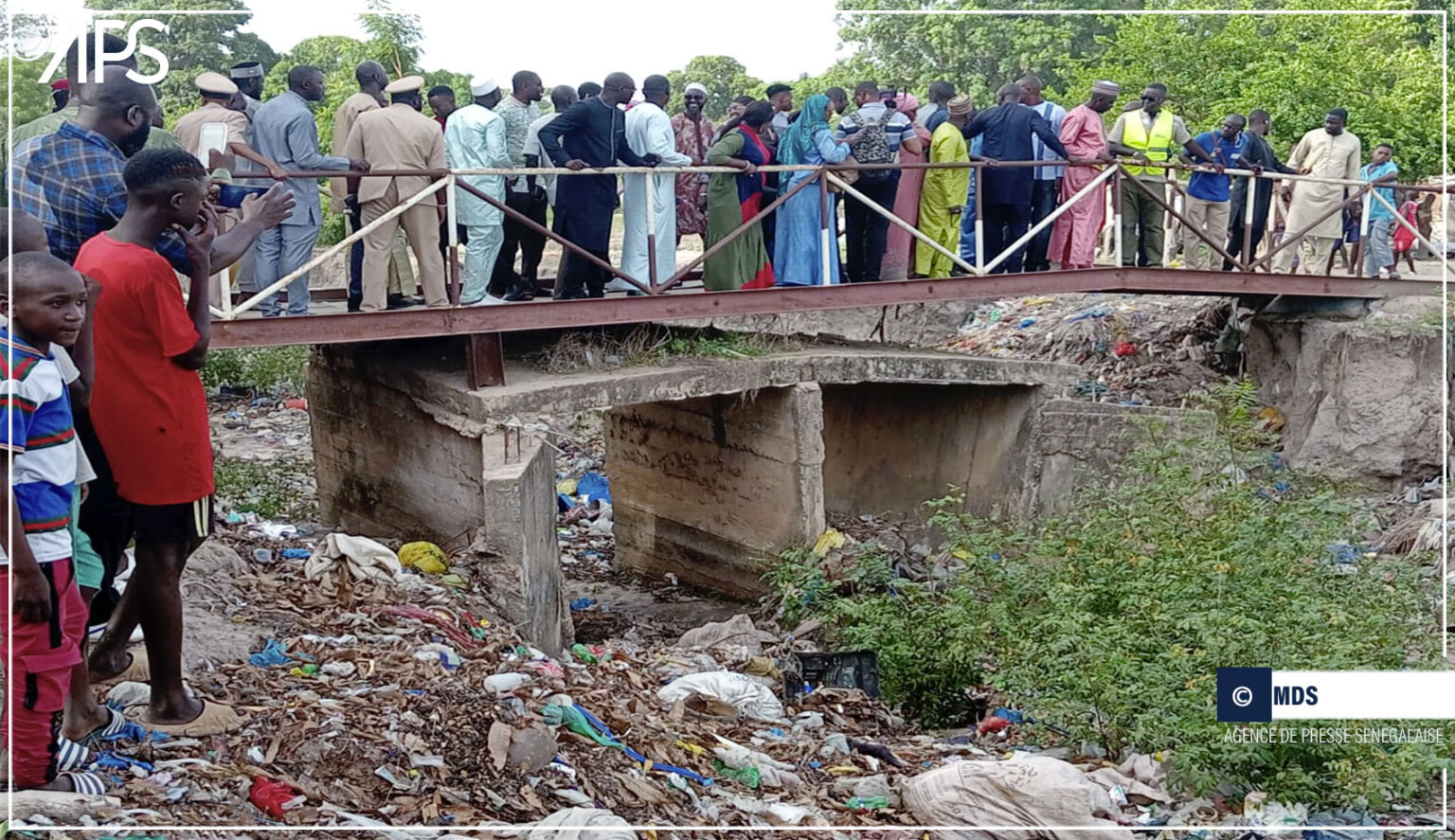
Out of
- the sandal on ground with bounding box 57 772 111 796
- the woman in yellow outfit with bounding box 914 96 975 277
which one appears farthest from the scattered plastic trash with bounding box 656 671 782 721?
the woman in yellow outfit with bounding box 914 96 975 277

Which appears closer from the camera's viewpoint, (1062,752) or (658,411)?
(1062,752)

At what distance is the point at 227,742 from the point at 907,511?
22.8 ft

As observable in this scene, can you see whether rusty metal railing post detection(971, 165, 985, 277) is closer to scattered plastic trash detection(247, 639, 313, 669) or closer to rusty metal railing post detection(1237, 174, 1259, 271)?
rusty metal railing post detection(1237, 174, 1259, 271)

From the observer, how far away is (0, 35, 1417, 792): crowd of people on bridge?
12.5 feet

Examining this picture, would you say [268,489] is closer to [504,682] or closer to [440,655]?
[440,655]

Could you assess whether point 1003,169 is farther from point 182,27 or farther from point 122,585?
point 182,27

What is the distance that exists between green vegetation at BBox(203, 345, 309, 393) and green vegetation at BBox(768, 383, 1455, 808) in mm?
8198

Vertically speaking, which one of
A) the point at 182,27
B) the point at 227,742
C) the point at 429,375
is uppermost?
the point at 182,27

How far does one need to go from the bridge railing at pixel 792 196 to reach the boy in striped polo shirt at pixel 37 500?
3231 millimetres

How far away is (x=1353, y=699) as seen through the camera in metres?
5.12

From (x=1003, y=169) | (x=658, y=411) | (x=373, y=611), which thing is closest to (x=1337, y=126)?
(x=1003, y=169)

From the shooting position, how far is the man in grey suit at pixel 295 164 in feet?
24.0

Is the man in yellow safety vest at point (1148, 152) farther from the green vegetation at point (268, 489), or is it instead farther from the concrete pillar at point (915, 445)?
the green vegetation at point (268, 489)

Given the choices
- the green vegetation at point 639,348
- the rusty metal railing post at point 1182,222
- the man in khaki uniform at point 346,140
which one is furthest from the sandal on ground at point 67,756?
the rusty metal railing post at point 1182,222
